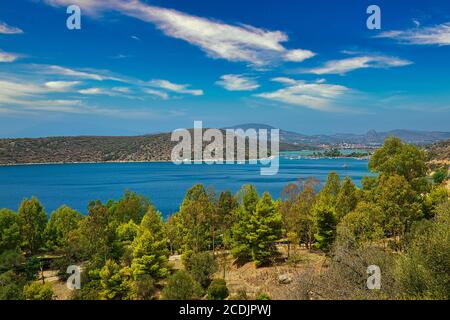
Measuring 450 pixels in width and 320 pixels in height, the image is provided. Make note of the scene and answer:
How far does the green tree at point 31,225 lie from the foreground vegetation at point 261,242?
0.33ft

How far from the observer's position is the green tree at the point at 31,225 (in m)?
35.1

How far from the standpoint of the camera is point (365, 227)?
2244 cm

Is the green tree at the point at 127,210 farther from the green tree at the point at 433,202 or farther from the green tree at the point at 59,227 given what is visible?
the green tree at the point at 433,202

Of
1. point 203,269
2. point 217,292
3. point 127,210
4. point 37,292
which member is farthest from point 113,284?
point 127,210

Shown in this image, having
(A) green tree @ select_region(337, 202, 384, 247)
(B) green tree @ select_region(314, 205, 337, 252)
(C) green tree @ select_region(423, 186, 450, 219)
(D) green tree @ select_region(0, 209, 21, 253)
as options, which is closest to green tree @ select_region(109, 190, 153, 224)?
(D) green tree @ select_region(0, 209, 21, 253)

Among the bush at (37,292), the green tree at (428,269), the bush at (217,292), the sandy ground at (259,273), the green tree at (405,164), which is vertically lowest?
the sandy ground at (259,273)

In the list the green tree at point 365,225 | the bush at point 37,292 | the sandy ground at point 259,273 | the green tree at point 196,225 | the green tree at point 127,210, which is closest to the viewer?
the bush at point 37,292

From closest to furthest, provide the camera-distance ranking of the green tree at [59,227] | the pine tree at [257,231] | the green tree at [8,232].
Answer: the pine tree at [257,231]
the green tree at [8,232]
the green tree at [59,227]

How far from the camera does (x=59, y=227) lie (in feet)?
121

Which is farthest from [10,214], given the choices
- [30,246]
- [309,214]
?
[309,214]

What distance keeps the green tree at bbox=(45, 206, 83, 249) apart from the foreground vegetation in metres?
0.11

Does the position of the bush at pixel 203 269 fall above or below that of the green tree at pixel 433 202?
below

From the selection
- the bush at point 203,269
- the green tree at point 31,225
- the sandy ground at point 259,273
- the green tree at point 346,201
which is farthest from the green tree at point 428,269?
the green tree at point 31,225

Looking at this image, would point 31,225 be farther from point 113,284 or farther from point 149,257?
point 113,284
